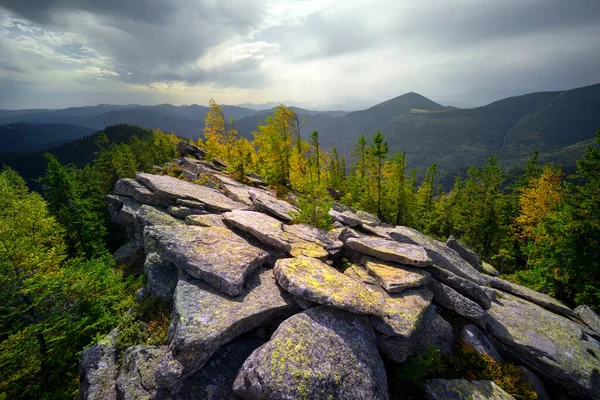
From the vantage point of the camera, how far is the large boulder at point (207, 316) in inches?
280

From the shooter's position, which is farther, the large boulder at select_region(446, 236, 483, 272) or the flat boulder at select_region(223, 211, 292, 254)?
the large boulder at select_region(446, 236, 483, 272)

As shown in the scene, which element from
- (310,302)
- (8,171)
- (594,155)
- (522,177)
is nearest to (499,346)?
(310,302)

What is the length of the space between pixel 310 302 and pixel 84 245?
3635 cm

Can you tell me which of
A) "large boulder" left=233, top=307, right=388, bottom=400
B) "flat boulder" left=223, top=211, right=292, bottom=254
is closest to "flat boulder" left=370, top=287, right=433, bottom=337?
"large boulder" left=233, top=307, right=388, bottom=400

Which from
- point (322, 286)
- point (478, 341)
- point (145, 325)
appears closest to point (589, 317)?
point (478, 341)

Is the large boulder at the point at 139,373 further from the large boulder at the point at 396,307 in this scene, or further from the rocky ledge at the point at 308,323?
the large boulder at the point at 396,307

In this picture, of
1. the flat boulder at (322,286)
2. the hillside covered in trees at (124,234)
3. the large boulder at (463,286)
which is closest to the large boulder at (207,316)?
the flat boulder at (322,286)

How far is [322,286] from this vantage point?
29.0 ft

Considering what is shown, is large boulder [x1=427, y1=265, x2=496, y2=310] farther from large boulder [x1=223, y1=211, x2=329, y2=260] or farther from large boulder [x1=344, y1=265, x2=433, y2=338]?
large boulder [x1=223, y1=211, x2=329, y2=260]

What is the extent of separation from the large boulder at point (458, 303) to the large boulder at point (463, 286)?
571mm

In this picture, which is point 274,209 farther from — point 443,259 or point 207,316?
point 443,259

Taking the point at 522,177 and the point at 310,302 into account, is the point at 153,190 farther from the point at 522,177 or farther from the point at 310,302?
the point at 522,177

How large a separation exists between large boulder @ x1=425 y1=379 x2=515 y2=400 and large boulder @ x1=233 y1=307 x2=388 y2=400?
102 inches

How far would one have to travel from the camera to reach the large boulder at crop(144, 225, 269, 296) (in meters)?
9.22
